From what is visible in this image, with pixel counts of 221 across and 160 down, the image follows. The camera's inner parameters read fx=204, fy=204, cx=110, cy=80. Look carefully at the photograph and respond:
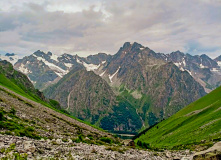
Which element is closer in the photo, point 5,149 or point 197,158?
point 5,149

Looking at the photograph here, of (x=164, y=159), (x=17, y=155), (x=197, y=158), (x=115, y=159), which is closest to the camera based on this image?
(x=17, y=155)

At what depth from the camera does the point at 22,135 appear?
91.1 ft

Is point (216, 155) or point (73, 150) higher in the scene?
point (216, 155)

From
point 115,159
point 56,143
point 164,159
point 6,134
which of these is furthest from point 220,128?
point 6,134

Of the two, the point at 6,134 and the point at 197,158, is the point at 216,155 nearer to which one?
the point at 197,158

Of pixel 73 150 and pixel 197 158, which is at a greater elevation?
pixel 197 158

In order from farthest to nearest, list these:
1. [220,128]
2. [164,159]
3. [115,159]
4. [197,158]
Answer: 1. [220,128]
2. [164,159]
3. [115,159]
4. [197,158]

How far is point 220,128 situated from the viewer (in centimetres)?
7175

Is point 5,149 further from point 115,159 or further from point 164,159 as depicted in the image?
point 164,159

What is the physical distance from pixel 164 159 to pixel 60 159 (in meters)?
19.1

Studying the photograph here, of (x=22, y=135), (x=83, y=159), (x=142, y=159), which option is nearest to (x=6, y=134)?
(x=22, y=135)

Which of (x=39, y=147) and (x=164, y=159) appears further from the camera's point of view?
(x=164, y=159)

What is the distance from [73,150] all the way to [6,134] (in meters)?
8.85

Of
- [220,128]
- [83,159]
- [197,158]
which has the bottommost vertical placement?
[83,159]
